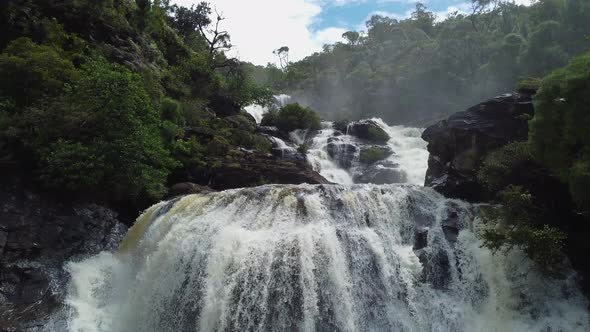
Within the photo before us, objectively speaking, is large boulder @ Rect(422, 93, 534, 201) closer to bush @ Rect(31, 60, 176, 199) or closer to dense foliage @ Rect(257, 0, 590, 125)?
bush @ Rect(31, 60, 176, 199)

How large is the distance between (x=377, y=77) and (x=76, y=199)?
4380cm

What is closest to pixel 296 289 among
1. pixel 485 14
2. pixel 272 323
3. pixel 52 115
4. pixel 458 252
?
pixel 272 323

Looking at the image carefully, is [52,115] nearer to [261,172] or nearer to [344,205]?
[261,172]

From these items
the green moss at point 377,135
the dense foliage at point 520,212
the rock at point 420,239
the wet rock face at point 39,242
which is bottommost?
the wet rock face at point 39,242

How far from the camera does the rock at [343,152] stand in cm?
2652

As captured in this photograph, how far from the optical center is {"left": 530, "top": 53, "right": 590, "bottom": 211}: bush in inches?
411

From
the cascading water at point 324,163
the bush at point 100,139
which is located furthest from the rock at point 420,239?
the cascading water at point 324,163

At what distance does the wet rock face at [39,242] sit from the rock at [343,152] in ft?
48.6

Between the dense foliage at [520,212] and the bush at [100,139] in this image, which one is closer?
the dense foliage at [520,212]

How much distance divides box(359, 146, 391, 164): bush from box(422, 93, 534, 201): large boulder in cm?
939

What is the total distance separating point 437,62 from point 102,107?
131ft

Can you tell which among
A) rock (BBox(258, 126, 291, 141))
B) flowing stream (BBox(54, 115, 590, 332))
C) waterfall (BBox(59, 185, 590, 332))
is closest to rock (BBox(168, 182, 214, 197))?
flowing stream (BBox(54, 115, 590, 332))

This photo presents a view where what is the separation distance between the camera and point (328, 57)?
69.4 m

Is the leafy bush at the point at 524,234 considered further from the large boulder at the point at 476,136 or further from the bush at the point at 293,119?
the bush at the point at 293,119
